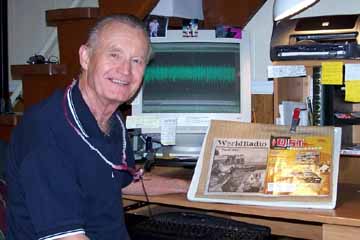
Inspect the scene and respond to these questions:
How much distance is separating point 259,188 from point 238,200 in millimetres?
83

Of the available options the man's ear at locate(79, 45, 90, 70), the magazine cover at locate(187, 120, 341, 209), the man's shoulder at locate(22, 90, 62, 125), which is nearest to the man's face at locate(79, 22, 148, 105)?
the man's ear at locate(79, 45, 90, 70)

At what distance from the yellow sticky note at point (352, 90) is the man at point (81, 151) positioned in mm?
721

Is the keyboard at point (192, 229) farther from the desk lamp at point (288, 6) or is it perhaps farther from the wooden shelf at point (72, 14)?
the wooden shelf at point (72, 14)

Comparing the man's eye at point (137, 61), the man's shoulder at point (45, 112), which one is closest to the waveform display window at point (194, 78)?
the man's eye at point (137, 61)

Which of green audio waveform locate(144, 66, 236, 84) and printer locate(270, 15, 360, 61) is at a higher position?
printer locate(270, 15, 360, 61)

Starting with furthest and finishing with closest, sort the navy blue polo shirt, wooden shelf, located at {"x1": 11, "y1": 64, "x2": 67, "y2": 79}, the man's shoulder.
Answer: wooden shelf, located at {"x1": 11, "y1": 64, "x2": 67, "y2": 79}, the man's shoulder, the navy blue polo shirt

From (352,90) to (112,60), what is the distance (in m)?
0.85

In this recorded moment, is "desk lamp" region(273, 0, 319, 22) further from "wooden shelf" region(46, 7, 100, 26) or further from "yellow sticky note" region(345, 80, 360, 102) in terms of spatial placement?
"wooden shelf" region(46, 7, 100, 26)

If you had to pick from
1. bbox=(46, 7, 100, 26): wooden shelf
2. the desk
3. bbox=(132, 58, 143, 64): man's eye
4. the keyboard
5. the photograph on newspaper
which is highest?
bbox=(46, 7, 100, 26): wooden shelf

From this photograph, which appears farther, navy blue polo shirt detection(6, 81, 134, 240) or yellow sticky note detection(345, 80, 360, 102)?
yellow sticky note detection(345, 80, 360, 102)

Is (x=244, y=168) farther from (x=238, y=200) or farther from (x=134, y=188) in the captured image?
(x=134, y=188)

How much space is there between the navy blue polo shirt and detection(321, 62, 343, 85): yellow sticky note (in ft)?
2.43

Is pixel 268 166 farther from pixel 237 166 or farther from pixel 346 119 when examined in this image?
pixel 346 119

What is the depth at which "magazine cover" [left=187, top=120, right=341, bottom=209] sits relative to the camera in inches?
59.8
